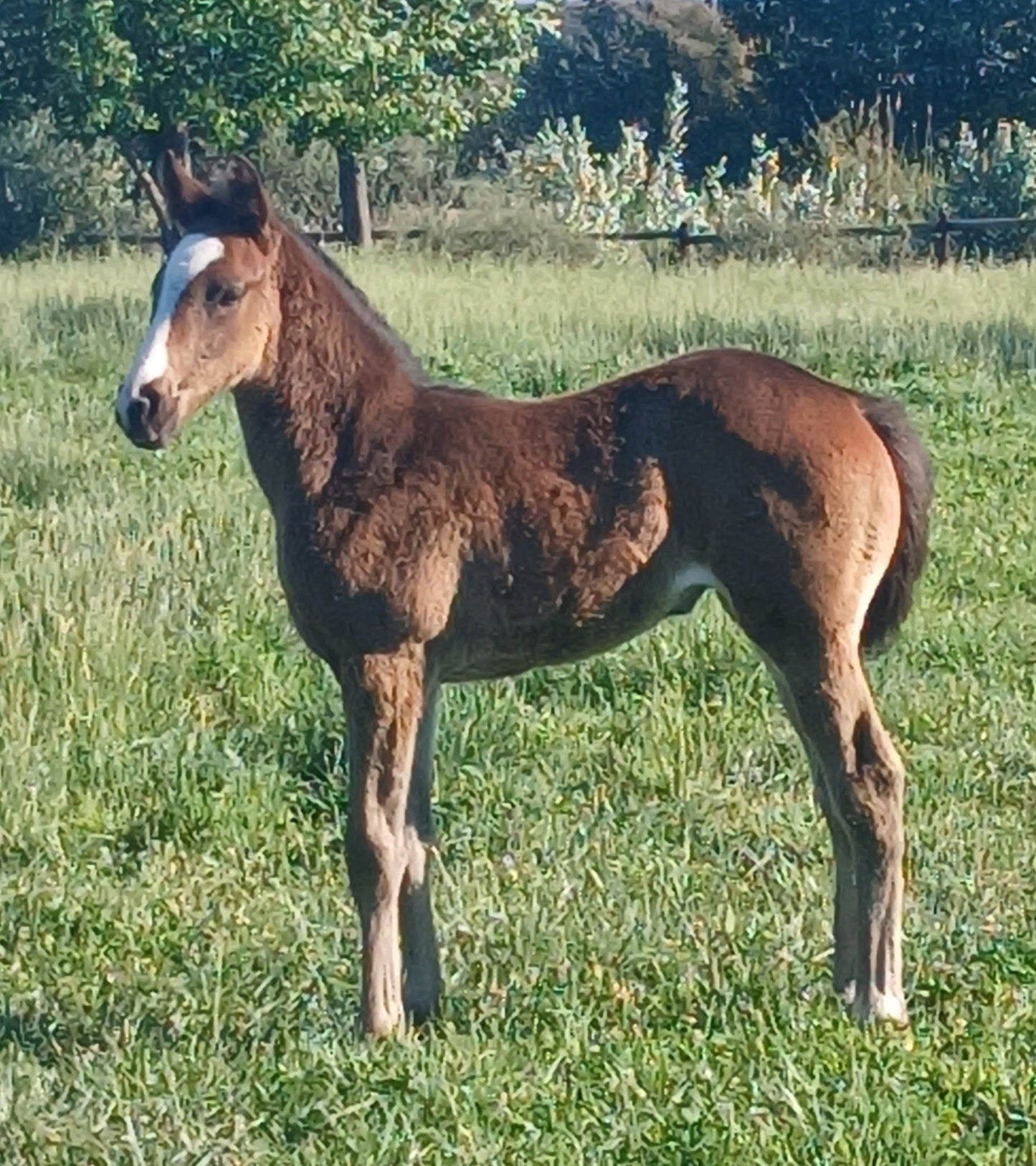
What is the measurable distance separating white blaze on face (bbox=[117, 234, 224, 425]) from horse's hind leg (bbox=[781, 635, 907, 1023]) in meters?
1.47

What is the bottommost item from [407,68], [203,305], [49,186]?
[49,186]

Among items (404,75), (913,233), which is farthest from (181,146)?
(404,75)

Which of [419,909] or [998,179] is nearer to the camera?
[419,909]

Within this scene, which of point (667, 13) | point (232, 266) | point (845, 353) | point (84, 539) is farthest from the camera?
point (667, 13)

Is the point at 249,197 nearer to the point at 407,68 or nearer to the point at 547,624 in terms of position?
the point at 547,624

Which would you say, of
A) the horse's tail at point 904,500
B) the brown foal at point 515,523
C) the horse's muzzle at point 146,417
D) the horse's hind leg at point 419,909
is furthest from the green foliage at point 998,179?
the horse's muzzle at point 146,417

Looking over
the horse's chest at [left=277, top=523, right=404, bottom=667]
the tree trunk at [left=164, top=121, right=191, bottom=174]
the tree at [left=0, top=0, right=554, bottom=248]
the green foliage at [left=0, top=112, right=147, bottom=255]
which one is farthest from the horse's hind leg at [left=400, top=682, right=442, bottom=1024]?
the green foliage at [left=0, top=112, right=147, bottom=255]

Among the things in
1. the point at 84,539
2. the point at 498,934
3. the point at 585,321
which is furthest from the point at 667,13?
the point at 498,934

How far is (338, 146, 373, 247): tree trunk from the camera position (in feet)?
105

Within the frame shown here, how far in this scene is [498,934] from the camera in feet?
16.2

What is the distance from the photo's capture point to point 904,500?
4.48 metres

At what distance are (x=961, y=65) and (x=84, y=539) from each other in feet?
134

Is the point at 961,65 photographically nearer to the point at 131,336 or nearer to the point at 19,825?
the point at 131,336

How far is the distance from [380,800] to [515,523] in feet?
2.19
